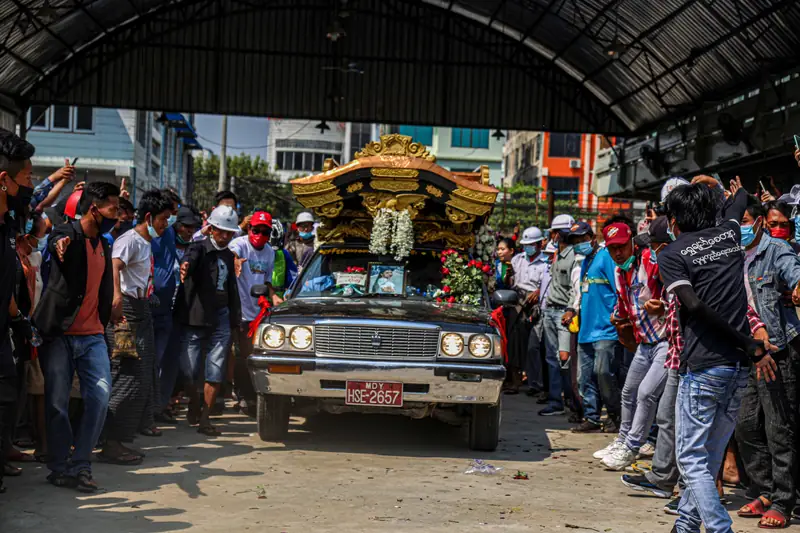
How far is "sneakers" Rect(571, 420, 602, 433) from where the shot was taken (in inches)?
444

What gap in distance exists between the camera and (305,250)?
52.7 ft

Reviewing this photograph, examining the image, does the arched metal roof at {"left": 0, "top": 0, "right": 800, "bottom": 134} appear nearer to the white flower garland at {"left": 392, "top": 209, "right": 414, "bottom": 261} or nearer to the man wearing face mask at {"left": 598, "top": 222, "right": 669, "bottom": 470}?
the white flower garland at {"left": 392, "top": 209, "right": 414, "bottom": 261}

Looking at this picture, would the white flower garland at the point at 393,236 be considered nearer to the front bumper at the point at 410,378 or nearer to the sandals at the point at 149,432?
the front bumper at the point at 410,378

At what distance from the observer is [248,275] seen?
1139cm

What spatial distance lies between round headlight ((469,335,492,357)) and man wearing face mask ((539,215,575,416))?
3.45 meters

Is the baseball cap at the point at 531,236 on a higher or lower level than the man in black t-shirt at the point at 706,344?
higher

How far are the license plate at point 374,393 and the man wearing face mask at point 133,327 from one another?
1724mm

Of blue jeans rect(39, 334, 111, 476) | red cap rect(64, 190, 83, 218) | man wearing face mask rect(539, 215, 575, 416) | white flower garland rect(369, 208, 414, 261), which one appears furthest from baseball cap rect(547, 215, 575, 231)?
blue jeans rect(39, 334, 111, 476)

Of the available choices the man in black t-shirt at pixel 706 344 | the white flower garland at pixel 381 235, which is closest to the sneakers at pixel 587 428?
the white flower garland at pixel 381 235

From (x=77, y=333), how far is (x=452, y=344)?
10.5 ft

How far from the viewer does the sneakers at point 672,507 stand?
24.0 feet

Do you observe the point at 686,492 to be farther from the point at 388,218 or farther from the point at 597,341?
the point at 388,218

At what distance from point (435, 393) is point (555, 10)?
1644 centimetres

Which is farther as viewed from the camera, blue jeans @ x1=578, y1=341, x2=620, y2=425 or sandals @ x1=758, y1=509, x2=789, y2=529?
blue jeans @ x1=578, y1=341, x2=620, y2=425
